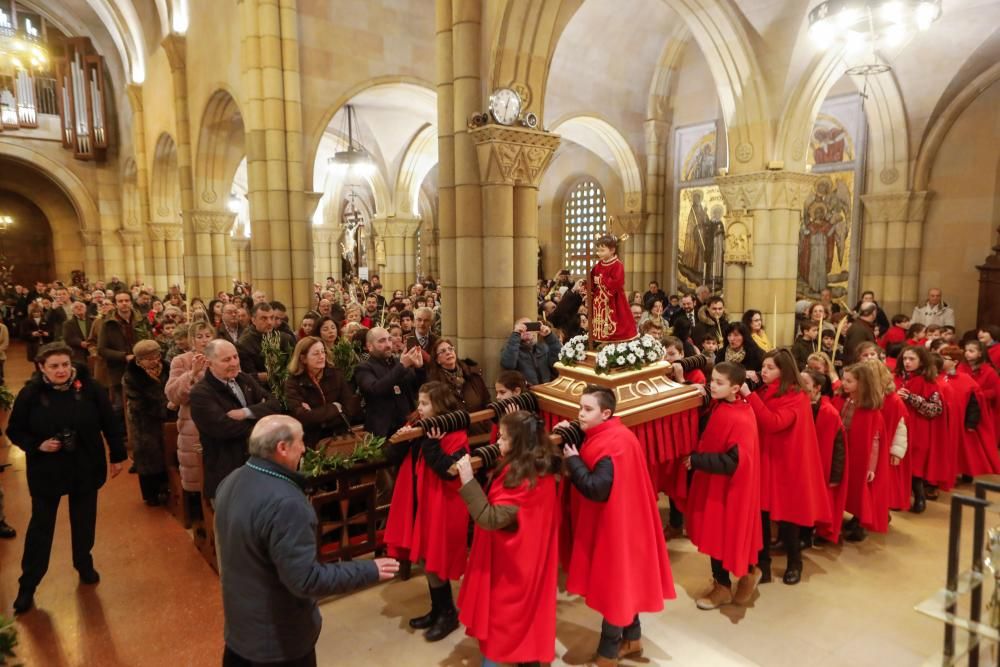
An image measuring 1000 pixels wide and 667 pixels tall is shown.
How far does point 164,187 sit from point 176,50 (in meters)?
5.59

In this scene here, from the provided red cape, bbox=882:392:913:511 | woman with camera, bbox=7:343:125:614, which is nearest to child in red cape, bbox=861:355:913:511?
red cape, bbox=882:392:913:511

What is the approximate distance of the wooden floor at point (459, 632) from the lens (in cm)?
361

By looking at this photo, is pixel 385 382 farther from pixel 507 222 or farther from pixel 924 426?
pixel 924 426

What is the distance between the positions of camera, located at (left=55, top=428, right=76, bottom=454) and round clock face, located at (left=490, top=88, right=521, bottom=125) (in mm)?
4525

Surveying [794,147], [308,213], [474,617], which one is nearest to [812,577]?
[474,617]

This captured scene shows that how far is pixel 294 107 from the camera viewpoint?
10375 millimetres

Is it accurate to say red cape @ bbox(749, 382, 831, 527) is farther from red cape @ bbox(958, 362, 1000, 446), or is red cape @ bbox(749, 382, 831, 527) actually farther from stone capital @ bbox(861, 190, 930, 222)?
stone capital @ bbox(861, 190, 930, 222)

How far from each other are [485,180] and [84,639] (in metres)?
4.99

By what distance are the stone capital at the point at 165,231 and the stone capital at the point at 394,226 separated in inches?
243

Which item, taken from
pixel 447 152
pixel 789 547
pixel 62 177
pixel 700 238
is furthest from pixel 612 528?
pixel 62 177

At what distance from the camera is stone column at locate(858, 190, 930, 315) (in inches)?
481

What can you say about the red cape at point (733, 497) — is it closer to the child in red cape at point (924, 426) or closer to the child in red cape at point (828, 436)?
the child in red cape at point (828, 436)

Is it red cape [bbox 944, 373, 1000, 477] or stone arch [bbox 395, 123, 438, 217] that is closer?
red cape [bbox 944, 373, 1000, 477]

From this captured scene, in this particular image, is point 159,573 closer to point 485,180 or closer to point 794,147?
point 485,180
